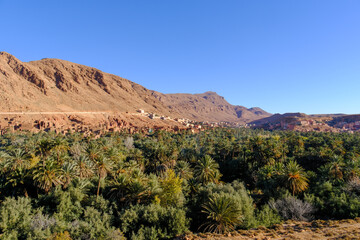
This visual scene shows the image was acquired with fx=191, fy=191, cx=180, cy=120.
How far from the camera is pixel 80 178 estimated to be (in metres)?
25.0

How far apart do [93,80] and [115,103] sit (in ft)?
140

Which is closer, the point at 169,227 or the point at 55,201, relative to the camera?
the point at 169,227

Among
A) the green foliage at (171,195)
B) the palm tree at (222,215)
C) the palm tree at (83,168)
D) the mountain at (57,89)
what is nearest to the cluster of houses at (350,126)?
the mountain at (57,89)

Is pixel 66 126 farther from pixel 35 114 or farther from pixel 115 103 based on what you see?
pixel 115 103

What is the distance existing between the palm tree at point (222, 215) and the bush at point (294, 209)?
7.59 meters

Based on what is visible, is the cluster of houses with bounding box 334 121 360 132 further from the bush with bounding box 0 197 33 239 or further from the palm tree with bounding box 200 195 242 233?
the bush with bounding box 0 197 33 239

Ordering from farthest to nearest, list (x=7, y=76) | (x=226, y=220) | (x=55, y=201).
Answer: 1. (x=7, y=76)
2. (x=55, y=201)
3. (x=226, y=220)

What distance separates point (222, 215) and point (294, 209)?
10.4 meters

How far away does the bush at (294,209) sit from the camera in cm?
2239

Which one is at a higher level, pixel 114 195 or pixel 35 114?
pixel 35 114

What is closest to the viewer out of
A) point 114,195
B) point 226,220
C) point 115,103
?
point 226,220

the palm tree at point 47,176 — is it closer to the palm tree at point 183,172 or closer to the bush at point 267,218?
the palm tree at point 183,172

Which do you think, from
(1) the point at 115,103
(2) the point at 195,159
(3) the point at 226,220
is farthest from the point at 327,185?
(1) the point at 115,103

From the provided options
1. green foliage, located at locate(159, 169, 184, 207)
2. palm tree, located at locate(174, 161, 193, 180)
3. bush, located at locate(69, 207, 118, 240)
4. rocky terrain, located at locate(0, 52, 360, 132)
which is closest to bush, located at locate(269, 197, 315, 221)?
green foliage, located at locate(159, 169, 184, 207)
